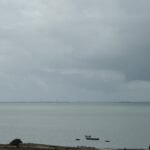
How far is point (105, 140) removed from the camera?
118875 millimetres

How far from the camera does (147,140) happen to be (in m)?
122

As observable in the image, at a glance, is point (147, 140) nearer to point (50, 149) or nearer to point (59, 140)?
point (59, 140)

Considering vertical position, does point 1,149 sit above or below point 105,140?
below

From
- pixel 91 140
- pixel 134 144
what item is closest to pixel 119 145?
pixel 134 144

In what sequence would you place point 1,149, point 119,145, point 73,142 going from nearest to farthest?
point 1,149 < point 119,145 < point 73,142

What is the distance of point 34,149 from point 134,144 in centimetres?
6327

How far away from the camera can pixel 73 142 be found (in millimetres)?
114562

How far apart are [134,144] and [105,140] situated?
40.8 ft

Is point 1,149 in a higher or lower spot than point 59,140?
lower

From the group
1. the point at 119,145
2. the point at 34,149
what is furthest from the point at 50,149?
the point at 119,145

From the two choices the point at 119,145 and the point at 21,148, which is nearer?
the point at 21,148

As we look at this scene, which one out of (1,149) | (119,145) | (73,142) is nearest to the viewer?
(1,149)

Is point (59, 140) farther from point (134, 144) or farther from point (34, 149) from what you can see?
point (34, 149)

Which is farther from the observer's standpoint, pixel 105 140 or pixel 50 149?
pixel 105 140
